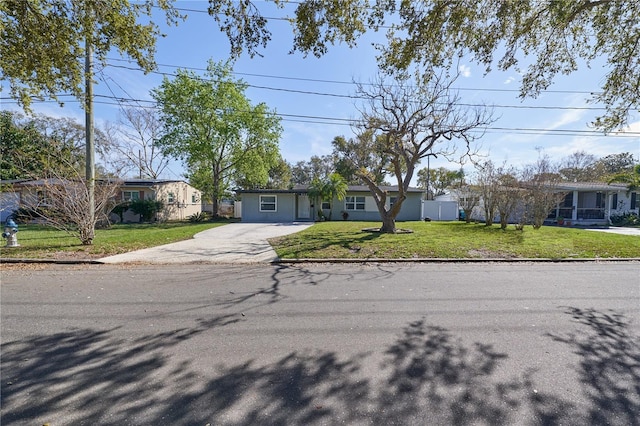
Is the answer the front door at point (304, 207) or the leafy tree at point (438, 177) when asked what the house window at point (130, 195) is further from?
the leafy tree at point (438, 177)

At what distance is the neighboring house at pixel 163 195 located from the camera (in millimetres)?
21641

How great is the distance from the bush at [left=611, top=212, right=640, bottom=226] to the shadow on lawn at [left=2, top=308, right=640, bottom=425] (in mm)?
25619

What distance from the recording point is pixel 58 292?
16.8 ft

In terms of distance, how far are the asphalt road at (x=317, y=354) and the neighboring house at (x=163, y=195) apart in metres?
17.8

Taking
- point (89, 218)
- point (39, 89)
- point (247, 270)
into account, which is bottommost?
point (247, 270)

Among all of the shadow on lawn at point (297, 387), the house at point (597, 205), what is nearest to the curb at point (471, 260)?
the shadow on lawn at point (297, 387)

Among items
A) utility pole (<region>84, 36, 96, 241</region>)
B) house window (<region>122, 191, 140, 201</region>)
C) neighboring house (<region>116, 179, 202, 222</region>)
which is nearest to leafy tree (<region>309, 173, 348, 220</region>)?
neighboring house (<region>116, 179, 202, 222</region>)

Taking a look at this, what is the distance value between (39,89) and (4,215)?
20.0 m

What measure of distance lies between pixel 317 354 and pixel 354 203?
69.0 ft

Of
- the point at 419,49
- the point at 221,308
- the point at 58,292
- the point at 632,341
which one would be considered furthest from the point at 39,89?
the point at 632,341

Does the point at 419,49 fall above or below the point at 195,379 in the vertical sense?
above

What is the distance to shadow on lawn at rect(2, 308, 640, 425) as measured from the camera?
2.15 metres

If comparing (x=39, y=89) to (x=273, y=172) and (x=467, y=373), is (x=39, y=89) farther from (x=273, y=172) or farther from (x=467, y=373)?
(x=273, y=172)

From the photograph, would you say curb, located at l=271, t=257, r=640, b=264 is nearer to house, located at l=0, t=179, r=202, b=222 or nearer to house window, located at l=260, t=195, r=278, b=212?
house window, located at l=260, t=195, r=278, b=212
